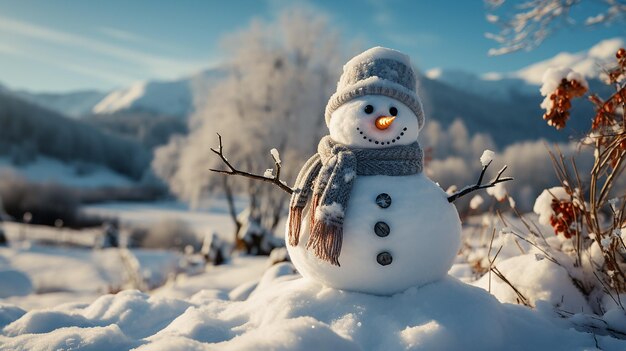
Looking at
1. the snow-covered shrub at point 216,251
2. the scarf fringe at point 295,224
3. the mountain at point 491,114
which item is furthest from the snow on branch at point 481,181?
the mountain at point 491,114

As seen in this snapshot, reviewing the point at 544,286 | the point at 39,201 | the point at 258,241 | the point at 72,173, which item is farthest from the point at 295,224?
the point at 72,173

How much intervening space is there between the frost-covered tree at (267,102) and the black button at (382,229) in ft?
31.9

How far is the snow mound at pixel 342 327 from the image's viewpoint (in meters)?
1.65

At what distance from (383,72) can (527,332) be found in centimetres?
150

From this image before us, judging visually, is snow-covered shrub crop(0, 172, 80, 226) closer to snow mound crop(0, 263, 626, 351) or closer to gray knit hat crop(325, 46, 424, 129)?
snow mound crop(0, 263, 626, 351)

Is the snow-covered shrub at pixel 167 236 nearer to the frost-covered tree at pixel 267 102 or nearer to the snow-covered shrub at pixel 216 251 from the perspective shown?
the frost-covered tree at pixel 267 102

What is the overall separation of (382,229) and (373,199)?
0.54ft

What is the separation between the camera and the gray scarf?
6.54 ft

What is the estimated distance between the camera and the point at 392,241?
6.57 feet

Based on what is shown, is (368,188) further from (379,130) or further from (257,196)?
(257,196)

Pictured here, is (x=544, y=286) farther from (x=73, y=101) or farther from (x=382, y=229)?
(x=73, y=101)

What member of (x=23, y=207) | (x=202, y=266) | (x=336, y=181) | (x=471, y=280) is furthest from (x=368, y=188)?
(x=23, y=207)

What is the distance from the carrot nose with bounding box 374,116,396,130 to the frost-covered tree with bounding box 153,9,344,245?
9549 millimetres

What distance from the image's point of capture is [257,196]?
42.1 feet
